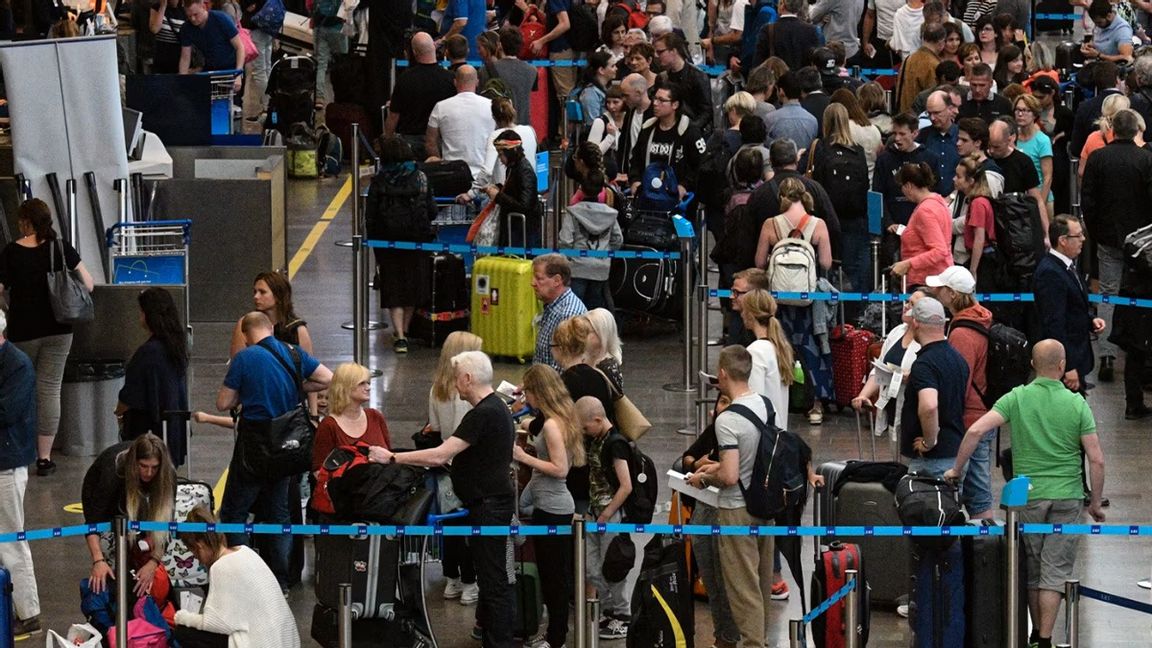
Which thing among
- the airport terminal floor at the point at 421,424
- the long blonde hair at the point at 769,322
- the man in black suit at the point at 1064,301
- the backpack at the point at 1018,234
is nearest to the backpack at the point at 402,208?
the airport terminal floor at the point at 421,424

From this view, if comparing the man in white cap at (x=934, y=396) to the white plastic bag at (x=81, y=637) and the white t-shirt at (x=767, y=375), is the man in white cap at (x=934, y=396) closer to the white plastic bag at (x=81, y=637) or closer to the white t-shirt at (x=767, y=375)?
the white t-shirt at (x=767, y=375)

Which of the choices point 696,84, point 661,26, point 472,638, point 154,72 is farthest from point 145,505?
point 154,72

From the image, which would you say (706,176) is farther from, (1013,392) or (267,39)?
(267,39)

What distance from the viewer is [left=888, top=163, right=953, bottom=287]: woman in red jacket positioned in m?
13.5

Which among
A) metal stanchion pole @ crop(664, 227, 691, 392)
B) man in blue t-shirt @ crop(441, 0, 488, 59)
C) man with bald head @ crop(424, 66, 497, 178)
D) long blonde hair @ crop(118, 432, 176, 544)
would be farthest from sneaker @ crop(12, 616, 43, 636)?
man in blue t-shirt @ crop(441, 0, 488, 59)

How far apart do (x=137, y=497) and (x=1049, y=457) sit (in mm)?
4402

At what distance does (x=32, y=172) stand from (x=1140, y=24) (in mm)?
14136

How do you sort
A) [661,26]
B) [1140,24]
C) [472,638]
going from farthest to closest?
[1140,24] < [661,26] < [472,638]

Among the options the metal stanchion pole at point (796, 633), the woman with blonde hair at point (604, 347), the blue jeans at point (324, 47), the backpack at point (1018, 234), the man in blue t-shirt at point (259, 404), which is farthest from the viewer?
the blue jeans at point (324, 47)

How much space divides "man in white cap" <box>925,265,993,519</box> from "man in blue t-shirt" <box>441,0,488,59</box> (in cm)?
1166

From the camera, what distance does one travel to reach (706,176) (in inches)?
628

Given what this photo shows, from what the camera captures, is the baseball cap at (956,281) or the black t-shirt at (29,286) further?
the black t-shirt at (29,286)

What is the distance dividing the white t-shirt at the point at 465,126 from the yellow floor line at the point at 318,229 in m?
1.92

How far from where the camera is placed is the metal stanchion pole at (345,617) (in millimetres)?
9055
